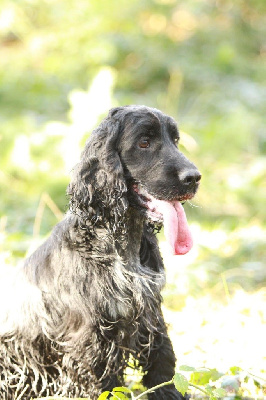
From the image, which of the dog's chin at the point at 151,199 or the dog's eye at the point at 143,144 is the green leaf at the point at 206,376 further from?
the dog's eye at the point at 143,144

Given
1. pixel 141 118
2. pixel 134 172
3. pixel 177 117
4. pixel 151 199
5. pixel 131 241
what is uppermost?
pixel 177 117

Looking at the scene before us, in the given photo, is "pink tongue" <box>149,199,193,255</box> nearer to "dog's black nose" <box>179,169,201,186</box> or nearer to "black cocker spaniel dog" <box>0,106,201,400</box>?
"black cocker spaniel dog" <box>0,106,201,400</box>

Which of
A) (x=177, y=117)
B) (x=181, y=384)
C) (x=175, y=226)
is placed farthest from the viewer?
(x=177, y=117)

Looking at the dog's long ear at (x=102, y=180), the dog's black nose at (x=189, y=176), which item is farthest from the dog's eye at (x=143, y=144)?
the dog's black nose at (x=189, y=176)

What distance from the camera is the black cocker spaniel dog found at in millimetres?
3738

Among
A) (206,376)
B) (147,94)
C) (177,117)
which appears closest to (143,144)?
(206,376)

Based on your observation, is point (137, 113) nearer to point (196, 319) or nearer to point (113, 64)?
point (196, 319)

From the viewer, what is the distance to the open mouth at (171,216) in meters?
3.74

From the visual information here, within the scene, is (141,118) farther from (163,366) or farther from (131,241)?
(163,366)

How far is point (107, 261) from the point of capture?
377 cm

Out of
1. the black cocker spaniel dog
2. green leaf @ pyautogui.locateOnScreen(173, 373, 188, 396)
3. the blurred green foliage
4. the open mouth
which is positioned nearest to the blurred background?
the blurred green foliage

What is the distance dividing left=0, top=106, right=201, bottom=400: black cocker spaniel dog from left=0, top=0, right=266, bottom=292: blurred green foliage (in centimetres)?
225

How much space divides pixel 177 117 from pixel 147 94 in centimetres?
173

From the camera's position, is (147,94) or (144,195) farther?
(147,94)
